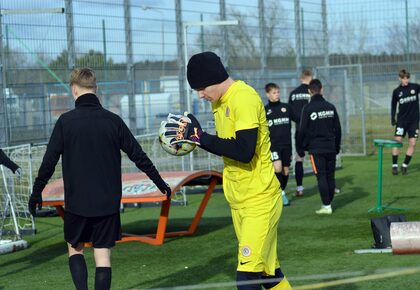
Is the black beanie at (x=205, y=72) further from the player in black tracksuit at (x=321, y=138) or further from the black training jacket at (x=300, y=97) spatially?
the black training jacket at (x=300, y=97)

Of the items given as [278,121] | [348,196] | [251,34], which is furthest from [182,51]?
[348,196]

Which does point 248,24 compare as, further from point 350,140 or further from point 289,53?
point 350,140

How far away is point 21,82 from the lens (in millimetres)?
14469

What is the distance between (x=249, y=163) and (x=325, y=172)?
24.9ft

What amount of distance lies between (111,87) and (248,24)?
16.9 feet

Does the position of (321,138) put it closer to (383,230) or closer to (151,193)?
(151,193)

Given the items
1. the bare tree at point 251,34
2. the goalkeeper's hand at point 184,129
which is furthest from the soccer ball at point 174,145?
the bare tree at point 251,34

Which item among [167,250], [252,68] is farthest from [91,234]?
[252,68]

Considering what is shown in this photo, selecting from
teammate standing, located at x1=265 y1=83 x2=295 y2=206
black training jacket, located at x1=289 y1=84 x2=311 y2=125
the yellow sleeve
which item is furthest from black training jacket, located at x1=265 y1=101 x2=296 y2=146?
the yellow sleeve

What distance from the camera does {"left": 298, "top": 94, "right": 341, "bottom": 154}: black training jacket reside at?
44.3ft

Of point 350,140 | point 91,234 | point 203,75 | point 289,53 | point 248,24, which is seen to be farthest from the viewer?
point 350,140

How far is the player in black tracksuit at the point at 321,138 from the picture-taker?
13500 millimetres

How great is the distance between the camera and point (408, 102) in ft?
62.0

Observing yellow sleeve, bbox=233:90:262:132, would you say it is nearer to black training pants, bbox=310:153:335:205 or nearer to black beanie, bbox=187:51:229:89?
black beanie, bbox=187:51:229:89
